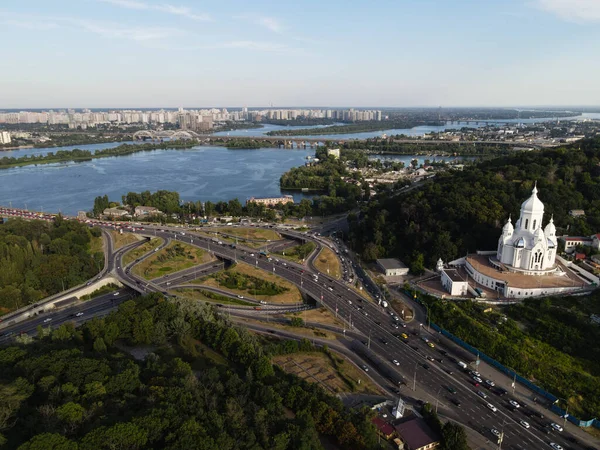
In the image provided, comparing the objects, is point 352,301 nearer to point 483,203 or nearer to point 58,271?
point 483,203

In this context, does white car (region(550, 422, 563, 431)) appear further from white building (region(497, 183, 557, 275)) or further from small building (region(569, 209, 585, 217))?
small building (region(569, 209, 585, 217))

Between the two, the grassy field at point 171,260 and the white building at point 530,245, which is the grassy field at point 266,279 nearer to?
the grassy field at point 171,260

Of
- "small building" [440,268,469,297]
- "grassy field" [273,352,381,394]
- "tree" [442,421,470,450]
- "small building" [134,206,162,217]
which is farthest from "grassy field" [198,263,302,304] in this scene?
"small building" [134,206,162,217]

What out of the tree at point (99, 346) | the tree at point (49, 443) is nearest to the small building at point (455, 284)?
the tree at point (99, 346)

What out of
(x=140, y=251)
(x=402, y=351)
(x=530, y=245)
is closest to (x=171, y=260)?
(x=140, y=251)

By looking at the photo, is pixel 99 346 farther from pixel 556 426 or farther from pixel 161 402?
pixel 556 426

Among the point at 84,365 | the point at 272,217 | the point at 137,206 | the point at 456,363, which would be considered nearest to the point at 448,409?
the point at 456,363
